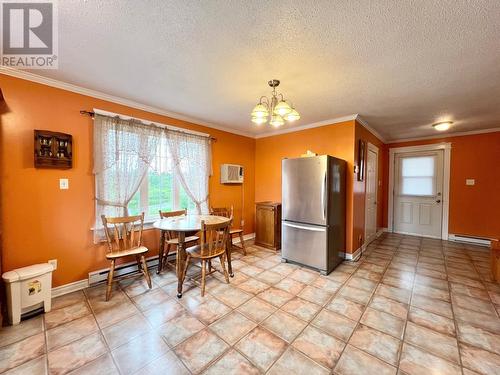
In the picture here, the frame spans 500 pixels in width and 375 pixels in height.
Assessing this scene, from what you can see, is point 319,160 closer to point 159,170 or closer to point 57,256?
point 159,170

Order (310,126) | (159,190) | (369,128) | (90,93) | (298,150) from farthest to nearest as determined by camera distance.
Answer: (298,150) → (369,128) → (310,126) → (159,190) → (90,93)

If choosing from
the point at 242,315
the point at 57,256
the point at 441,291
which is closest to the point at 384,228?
the point at 441,291

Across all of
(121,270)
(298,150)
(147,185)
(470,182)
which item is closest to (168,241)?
(121,270)

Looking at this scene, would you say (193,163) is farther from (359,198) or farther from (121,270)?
(359,198)

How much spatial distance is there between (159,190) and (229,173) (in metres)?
1.37

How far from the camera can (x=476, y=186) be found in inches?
169

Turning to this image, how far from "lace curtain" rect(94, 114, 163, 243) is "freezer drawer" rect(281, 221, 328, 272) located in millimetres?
2388

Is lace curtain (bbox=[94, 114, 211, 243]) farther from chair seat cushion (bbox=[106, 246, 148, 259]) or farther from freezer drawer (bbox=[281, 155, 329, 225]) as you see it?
freezer drawer (bbox=[281, 155, 329, 225])

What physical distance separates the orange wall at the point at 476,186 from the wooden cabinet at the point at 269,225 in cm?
399

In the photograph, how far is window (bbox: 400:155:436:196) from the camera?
190 inches


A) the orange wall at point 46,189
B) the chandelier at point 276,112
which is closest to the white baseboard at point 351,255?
the chandelier at point 276,112

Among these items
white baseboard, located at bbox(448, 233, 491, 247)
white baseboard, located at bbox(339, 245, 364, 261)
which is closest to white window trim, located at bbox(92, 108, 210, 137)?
white baseboard, located at bbox(339, 245, 364, 261)

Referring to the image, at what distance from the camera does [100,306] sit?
2152 mm

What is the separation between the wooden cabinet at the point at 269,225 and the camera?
3.98m
